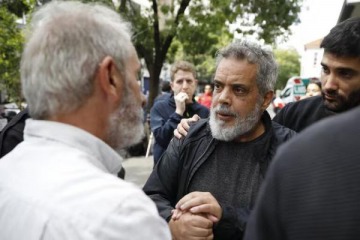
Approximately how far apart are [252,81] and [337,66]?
0.55 meters

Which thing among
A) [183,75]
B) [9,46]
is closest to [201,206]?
[183,75]

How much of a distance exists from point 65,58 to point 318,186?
32.2 inches

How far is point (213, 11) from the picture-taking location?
13.2 meters

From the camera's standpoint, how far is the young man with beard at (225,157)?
1.93 metres

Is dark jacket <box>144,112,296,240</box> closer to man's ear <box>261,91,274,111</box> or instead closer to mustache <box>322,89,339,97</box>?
man's ear <box>261,91,274,111</box>

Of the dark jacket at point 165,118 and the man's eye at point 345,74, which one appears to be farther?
the dark jacket at point 165,118

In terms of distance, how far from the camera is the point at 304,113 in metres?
2.81

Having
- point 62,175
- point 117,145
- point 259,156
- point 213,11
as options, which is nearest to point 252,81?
point 259,156

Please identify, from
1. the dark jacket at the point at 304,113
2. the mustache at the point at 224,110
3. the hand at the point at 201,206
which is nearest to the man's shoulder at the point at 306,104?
the dark jacket at the point at 304,113

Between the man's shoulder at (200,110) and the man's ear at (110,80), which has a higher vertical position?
the man's ear at (110,80)

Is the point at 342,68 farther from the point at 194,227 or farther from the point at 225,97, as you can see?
the point at 194,227

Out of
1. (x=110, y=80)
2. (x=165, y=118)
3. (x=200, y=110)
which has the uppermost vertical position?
(x=110, y=80)

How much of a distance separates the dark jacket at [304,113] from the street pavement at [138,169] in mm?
5257

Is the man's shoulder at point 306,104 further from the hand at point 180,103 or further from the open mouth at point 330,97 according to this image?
the hand at point 180,103
